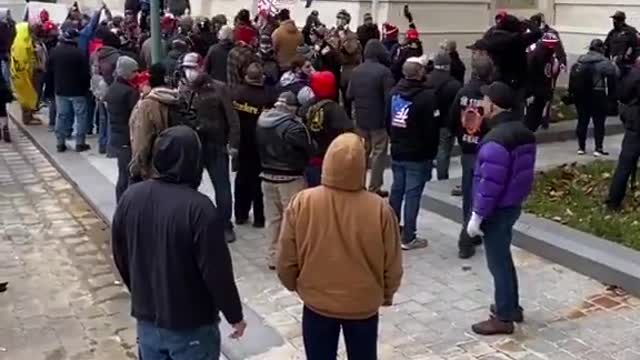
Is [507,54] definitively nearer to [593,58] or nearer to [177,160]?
[593,58]

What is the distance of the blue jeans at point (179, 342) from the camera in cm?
445

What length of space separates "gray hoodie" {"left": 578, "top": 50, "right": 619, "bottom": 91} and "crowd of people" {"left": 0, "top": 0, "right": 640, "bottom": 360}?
0.02 meters

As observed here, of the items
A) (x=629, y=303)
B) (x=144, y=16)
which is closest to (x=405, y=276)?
(x=629, y=303)

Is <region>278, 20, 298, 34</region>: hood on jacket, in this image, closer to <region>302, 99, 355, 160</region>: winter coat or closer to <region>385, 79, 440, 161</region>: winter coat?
<region>385, 79, 440, 161</region>: winter coat

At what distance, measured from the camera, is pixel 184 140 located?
438cm

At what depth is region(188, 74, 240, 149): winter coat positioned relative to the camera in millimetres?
8156

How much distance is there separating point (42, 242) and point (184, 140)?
5.61 metres

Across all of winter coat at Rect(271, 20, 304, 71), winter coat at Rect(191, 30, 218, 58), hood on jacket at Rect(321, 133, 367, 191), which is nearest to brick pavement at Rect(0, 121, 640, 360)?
hood on jacket at Rect(321, 133, 367, 191)

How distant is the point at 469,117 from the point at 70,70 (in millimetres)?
7710

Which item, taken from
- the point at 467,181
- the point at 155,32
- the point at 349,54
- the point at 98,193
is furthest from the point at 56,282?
the point at 349,54

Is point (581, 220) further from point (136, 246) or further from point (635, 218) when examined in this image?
point (136, 246)

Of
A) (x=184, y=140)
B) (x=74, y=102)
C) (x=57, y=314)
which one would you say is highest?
(x=184, y=140)

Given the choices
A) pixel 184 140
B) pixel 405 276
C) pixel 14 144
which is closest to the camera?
pixel 184 140

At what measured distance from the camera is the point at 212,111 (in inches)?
323
